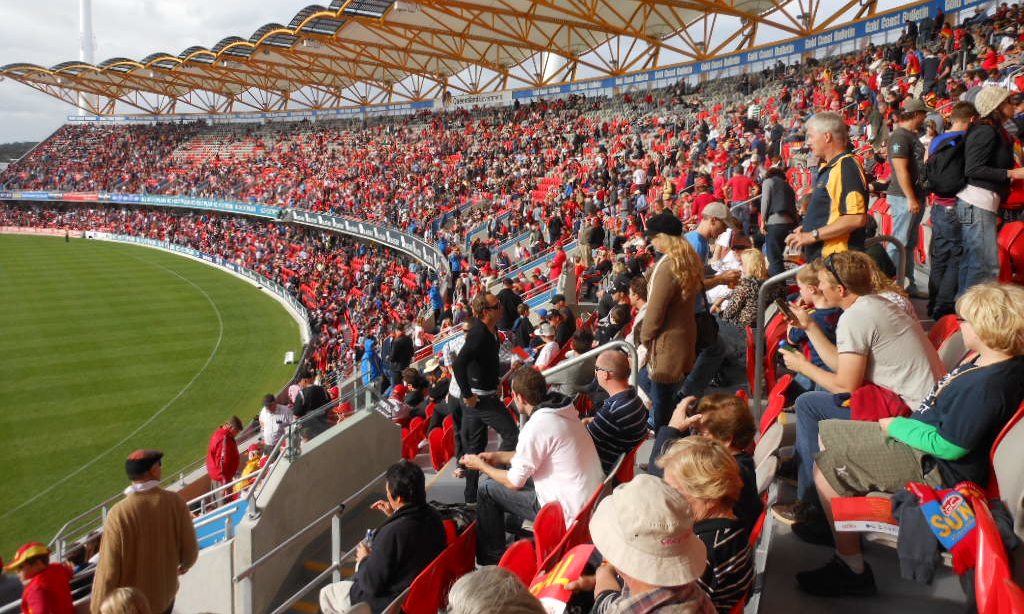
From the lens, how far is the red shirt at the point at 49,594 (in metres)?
4.18

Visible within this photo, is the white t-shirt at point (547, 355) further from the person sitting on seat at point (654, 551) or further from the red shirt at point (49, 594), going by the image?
the person sitting on seat at point (654, 551)

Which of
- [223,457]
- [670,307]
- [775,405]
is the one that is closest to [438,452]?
[223,457]

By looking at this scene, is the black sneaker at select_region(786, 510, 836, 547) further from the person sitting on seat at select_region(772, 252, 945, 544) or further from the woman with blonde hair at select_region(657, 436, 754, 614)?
the woman with blonde hair at select_region(657, 436, 754, 614)

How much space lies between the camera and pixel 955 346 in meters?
3.55

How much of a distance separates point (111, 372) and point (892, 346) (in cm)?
2104

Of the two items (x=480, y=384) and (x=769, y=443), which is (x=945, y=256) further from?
(x=480, y=384)

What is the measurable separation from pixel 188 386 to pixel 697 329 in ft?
56.5

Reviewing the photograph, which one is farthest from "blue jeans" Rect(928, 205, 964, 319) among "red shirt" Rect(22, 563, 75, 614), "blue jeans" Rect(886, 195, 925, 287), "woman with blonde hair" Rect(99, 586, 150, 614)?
"red shirt" Rect(22, 563, 75, 614)

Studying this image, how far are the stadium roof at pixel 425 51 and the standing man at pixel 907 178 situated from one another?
722 inches

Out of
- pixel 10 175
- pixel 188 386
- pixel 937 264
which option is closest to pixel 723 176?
pixel 937 264

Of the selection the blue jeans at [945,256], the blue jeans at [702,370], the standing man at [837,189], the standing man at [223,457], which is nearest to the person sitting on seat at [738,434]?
the blue jeans at [702,370]

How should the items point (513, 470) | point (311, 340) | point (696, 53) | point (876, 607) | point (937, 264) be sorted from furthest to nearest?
point (696, 53), point (311, 340), point (937, 264), point (513, 470), point (876, 607)

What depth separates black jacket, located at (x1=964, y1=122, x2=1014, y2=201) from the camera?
14.0ft

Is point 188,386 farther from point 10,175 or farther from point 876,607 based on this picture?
point 10,175
